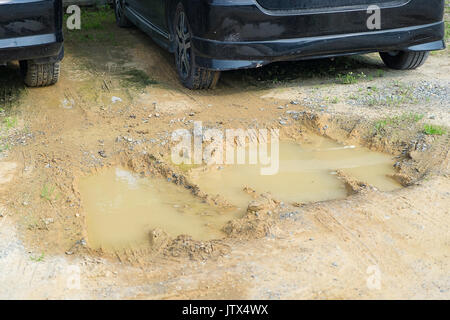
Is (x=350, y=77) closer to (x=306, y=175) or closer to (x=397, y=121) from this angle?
(x=397, y=121)

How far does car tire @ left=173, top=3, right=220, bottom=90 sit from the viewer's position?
5.79 metres

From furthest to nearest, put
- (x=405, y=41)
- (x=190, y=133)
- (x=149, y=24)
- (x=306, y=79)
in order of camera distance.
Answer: (x=149, y=24)
(x=306, y=79)
(x=405, y=41)
(x=190, y=133)

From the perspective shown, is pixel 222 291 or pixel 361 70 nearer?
pixel 222 291

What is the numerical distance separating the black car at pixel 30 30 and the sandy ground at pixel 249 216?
21.7 inches

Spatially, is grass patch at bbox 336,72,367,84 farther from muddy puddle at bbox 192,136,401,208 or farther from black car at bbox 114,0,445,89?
muddy puddle at bbox 192,136,401,208

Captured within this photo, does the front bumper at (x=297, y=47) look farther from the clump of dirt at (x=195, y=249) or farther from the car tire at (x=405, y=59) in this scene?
the clump of dirt at (x=195, y=249)

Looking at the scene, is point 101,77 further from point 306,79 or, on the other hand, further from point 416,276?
point 416,276

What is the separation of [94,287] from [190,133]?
203cm

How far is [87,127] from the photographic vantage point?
5105 millimetres

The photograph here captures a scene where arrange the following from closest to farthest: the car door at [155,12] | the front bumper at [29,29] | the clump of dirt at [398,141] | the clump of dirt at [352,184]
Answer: the clump of dirt at [352,184] < the clump of dirt at [398,141] < the front bumper at [29,29] < the car door at [155,12]

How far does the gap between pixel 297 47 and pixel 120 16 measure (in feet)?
12.3

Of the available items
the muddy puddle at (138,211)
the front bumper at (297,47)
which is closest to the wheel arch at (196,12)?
the front bumper at (297,47)

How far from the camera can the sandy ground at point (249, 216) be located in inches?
124

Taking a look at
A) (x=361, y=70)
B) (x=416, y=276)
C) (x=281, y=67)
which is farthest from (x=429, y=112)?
(x=416, y=276)
